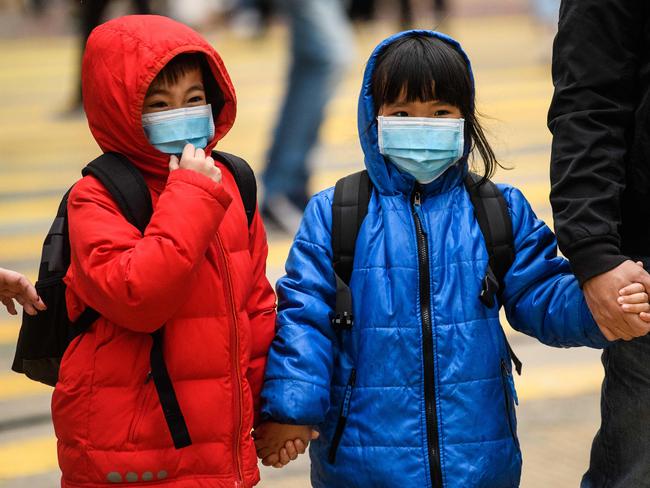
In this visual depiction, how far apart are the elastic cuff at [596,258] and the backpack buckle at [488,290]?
288 millimetres

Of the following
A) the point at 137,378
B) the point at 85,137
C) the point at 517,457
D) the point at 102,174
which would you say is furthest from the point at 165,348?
the point at 85,137

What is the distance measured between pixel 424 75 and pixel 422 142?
0.55 ft

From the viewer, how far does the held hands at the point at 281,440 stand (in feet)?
10.4

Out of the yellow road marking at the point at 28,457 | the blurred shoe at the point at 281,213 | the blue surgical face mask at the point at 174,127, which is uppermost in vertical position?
the blue surgical face mask at the point at 174,127

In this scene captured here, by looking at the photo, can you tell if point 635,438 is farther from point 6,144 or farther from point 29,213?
point 6,144

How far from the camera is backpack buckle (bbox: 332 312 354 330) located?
10.4 ft

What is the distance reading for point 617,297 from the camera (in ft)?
9.49

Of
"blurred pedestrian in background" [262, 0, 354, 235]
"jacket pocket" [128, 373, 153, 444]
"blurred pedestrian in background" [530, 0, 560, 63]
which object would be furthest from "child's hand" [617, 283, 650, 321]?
"blurred pedestrian in background" [530, 0, 560, 63]

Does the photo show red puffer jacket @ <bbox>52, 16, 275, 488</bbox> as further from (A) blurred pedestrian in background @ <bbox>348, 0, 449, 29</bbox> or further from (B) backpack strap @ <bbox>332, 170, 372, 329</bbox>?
(A) blurred pedestrian in background @ <bbox>348, 0, 449, 29</bbox>

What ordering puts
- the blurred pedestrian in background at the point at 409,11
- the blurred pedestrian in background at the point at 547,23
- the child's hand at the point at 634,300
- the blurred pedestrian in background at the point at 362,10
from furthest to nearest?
the blurred pedestrian in background at the point at 362,10 → the blurred pedestrian in background at the point at 409,11 → the blurred pedestrian in background at the point at 547,23 → the child's hand at the point at 634,300

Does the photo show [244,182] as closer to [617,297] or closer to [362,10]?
[617,297]

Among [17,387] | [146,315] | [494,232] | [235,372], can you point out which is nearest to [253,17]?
[17,387]

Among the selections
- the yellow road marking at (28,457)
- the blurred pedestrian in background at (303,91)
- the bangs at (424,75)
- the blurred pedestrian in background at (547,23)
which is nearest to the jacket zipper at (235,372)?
the bangs at (424,75)

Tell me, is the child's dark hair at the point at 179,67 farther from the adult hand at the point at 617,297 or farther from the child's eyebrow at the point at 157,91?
the adult hand at the point at 617,297
